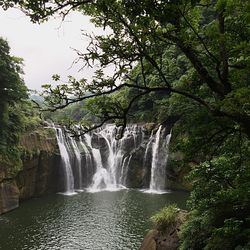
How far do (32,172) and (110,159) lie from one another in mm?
9176

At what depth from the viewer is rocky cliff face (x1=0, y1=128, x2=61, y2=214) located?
23062mm

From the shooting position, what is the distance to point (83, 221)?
19.5m

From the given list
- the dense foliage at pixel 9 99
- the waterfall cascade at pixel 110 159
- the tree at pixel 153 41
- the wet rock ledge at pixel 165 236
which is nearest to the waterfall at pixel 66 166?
the waterfall cascade at pixel 110 159

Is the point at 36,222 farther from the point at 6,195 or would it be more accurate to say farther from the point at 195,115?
the point at 195,115

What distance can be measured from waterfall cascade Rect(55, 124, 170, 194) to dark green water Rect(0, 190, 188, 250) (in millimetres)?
3781

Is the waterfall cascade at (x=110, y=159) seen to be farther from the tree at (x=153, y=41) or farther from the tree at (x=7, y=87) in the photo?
the tree at (x=153, y=41)

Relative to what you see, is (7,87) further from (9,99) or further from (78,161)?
(78,161)

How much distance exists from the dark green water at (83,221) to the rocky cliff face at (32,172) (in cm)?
108

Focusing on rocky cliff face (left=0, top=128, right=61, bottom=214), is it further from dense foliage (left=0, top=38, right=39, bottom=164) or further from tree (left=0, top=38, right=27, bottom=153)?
tree (left=0, top=38, right=27, bottom=153)

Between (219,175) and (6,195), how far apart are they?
1800 centimetres

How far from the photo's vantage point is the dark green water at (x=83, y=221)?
53.0 feet

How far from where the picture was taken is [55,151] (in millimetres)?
29953

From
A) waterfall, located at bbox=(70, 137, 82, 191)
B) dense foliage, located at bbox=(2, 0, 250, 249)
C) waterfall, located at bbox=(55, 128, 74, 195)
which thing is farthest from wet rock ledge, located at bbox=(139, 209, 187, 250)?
waterfall, located at bbox=(70, 137, 82, 191)

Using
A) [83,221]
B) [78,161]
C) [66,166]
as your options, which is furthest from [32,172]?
[83,221]
